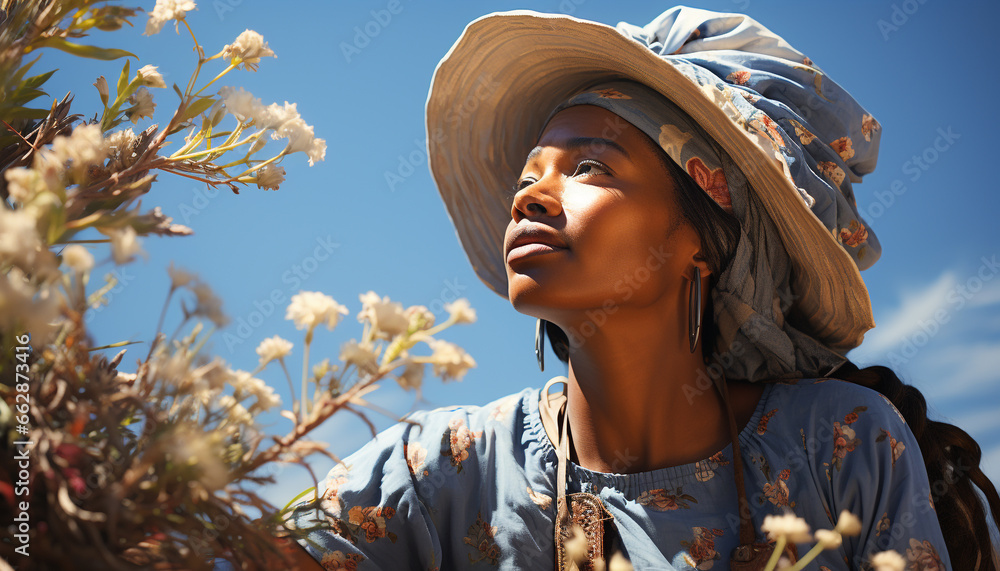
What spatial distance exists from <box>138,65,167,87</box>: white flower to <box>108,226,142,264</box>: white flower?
305mm

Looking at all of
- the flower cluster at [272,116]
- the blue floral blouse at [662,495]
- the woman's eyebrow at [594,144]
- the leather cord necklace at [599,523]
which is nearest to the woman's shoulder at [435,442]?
the blue floral blouse at [662,495]

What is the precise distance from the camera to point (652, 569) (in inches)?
37.6

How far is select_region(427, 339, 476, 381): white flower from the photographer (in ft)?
1.14

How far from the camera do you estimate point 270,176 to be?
1.83 ft

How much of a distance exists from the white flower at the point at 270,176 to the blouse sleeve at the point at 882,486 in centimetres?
94

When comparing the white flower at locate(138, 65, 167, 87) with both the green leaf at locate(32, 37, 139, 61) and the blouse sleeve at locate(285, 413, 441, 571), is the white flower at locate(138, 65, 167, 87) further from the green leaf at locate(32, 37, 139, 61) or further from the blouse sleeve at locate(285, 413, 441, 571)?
the blouse sleeve at locate(285, 413, 441, 571)

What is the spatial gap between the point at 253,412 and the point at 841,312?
3.69 ft

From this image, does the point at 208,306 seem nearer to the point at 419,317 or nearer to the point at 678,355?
the point at 419,317

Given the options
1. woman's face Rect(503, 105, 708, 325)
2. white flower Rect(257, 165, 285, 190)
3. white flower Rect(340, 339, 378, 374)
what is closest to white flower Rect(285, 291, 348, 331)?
white flower Rect(340, 339, 378, 374)

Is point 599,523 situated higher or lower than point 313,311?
lower

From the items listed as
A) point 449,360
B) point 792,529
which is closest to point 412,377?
point 449,360

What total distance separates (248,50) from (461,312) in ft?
1.15

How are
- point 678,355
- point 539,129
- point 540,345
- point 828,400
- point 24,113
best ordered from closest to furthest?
point 24,113
point 828,400
point 678,355
point 540,345
point 539,129

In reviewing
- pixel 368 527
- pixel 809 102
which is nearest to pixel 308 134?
pixel 368 527
